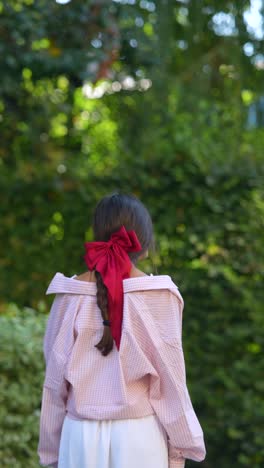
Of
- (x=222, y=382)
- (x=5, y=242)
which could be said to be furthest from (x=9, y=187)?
(x=222, y=382)

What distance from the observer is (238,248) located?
17.6ft

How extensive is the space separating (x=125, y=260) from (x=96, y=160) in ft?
11.2

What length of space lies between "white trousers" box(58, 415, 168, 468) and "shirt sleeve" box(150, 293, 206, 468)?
5 cm

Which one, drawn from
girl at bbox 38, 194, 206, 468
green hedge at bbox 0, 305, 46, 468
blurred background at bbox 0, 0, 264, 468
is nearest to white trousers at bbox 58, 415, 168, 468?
girl at bbox 38, 194, 206, 468

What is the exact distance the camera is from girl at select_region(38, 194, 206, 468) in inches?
102

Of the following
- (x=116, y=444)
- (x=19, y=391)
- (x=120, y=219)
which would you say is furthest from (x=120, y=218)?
(x=19, y=391)

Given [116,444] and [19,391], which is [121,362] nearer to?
[116,444]

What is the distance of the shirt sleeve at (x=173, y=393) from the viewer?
2609 mm

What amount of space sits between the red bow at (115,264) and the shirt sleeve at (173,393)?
0.50ft

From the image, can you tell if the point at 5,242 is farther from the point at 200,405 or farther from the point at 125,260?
the point at 125,260

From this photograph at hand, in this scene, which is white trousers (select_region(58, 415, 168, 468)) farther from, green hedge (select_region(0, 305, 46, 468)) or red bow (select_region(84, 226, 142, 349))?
green hedge (select_region(0, 305, 46, 468))

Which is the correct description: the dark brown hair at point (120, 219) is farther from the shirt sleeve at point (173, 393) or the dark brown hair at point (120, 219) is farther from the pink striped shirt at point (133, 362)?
the shirt sleeve at point (173, 393)

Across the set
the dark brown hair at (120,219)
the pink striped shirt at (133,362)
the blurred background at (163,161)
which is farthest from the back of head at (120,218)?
the blurred background at (163,161)

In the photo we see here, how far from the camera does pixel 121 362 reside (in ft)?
8.51
